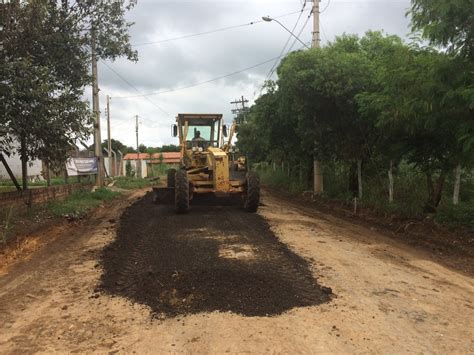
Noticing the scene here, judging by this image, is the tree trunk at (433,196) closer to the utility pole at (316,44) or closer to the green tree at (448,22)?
the green tree at (448,22)

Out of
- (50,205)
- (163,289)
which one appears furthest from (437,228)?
(50,205)

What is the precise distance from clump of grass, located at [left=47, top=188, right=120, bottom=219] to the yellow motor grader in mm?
2549

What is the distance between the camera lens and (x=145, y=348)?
476 centimetres

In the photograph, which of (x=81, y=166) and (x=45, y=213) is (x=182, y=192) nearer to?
(x=45, y=213)

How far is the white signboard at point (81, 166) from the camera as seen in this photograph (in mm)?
20955

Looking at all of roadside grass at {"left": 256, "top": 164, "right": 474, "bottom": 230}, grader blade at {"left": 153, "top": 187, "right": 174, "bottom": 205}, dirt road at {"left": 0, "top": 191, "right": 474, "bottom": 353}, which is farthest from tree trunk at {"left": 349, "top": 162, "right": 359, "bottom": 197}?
dirt road at {"left": 0, "top": 191, "right": 474, "bottom": 353}

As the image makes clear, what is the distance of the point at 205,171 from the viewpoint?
15383 mm

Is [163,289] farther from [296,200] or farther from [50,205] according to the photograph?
[296,200]

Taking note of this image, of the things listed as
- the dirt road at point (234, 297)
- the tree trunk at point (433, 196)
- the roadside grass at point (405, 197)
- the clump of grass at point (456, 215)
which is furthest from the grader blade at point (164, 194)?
the clump of grass at point (456, 215)

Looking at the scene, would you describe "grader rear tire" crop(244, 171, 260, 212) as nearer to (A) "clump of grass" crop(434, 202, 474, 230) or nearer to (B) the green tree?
(A) "clump of grass" crop(434, 202, 474, 230)

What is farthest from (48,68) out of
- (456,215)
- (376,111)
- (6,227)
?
(456,215)

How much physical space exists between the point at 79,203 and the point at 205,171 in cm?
494

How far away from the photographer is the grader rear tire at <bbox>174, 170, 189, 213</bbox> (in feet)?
45.8

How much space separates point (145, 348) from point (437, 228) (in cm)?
880
